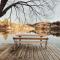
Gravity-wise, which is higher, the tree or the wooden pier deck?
the tree

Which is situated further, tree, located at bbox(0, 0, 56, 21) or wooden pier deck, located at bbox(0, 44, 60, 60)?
tree, located at bbox(0, 0, 56, 21)

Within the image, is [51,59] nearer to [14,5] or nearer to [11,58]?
[11,58]

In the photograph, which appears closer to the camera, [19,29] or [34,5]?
[34,5]

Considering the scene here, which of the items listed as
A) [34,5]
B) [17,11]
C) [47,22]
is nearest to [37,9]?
[34,5]

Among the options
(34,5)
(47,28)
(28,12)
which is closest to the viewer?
(34,5)

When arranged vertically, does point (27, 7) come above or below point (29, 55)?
above

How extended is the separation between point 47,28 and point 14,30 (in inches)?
89.6

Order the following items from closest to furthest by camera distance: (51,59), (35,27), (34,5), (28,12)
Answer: (51,59) → (34,5) → (28,12) → (35,27)

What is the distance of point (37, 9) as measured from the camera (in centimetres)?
758

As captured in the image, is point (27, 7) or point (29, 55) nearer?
point (29, 55)

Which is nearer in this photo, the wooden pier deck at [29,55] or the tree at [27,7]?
the wooden pier deck at [29,55]

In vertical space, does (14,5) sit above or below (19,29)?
above

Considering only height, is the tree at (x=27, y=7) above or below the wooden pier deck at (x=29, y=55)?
above

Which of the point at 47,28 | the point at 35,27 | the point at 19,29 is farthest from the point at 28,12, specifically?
the point at 47,28
